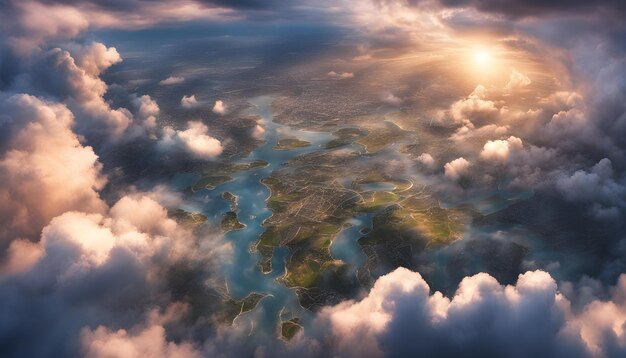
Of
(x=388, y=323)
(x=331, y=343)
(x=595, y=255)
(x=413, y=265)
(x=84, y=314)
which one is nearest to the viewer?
(x=388, y=323)

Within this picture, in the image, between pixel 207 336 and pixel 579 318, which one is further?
pixel 207 336

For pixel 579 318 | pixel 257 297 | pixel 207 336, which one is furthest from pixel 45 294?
pixel 579 318

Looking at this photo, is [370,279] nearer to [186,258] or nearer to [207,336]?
[207,336]

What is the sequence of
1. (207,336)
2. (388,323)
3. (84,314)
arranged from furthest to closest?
(84,314) < (207,336) < (388,323)

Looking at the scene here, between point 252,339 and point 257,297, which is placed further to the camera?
point 257,297

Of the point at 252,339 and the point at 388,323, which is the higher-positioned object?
the point at 388,323

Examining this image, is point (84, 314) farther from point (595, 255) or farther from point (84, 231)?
point (595, 255)

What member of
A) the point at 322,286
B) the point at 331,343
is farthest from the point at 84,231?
the point at 331,343

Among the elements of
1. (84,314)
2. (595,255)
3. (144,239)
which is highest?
(144,239)

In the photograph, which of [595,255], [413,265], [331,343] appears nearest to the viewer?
[331,343]
